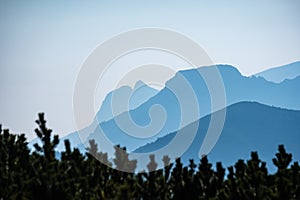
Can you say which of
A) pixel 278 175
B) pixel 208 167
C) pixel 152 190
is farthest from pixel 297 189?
pixel 152 190

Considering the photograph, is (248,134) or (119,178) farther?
(248,134)

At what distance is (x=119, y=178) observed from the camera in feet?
47.8

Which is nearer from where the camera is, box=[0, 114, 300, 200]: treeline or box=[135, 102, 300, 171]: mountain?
box=[0, 114, 300, 200]: treeline

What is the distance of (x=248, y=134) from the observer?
585ft

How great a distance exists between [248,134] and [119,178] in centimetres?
17014

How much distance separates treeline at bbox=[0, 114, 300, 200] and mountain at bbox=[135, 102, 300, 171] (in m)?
149

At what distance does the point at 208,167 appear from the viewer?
577 inches

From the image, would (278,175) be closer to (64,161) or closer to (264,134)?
(64,161)

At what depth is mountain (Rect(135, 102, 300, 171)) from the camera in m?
Result: 171

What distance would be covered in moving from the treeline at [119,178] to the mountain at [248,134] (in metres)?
149

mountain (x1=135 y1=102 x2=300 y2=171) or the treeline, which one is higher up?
mountain (x1=135 y1=102 x2=300 y2=171)

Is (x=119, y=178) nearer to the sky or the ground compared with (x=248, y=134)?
nearer to the ground

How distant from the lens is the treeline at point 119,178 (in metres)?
12.3

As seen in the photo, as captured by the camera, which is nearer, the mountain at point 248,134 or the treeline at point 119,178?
the treeline at point 119,178
